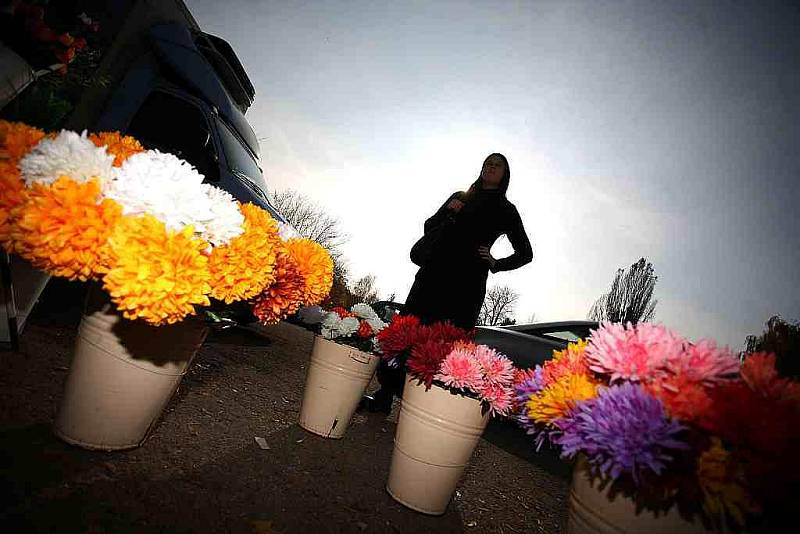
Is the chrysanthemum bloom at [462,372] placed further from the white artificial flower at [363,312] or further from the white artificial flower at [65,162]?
the white artificial flower at [65,162]

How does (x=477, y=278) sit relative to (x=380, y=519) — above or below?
above

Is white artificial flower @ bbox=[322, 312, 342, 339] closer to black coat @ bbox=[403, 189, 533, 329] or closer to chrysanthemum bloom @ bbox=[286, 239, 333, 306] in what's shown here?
black coat @ bbox=[403, 189, 533, 329]

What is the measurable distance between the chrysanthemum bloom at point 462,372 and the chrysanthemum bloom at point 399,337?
14.2 inches

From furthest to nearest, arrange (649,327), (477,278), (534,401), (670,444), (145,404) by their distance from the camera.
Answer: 1. (477,278)
2. (145,404)
3. (534,401)
4. (649,327)
5. (670,444)

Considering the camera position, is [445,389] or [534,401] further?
[445,389]

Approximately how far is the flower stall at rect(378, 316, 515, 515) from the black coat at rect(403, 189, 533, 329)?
86cm

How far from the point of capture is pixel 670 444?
32.6 inches

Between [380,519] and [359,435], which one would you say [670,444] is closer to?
[380,519]

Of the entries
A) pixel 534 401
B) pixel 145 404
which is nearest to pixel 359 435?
pixel 145 404

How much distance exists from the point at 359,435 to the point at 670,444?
8.02ft

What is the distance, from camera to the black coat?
114 inches

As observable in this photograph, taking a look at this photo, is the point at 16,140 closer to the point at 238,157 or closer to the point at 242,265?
the point at 242,265

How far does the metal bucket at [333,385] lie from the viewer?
2.54 metres

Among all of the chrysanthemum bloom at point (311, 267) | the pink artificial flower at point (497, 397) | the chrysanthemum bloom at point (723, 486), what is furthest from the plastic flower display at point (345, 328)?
the chrysanthemum bloom at point (723, 486)
